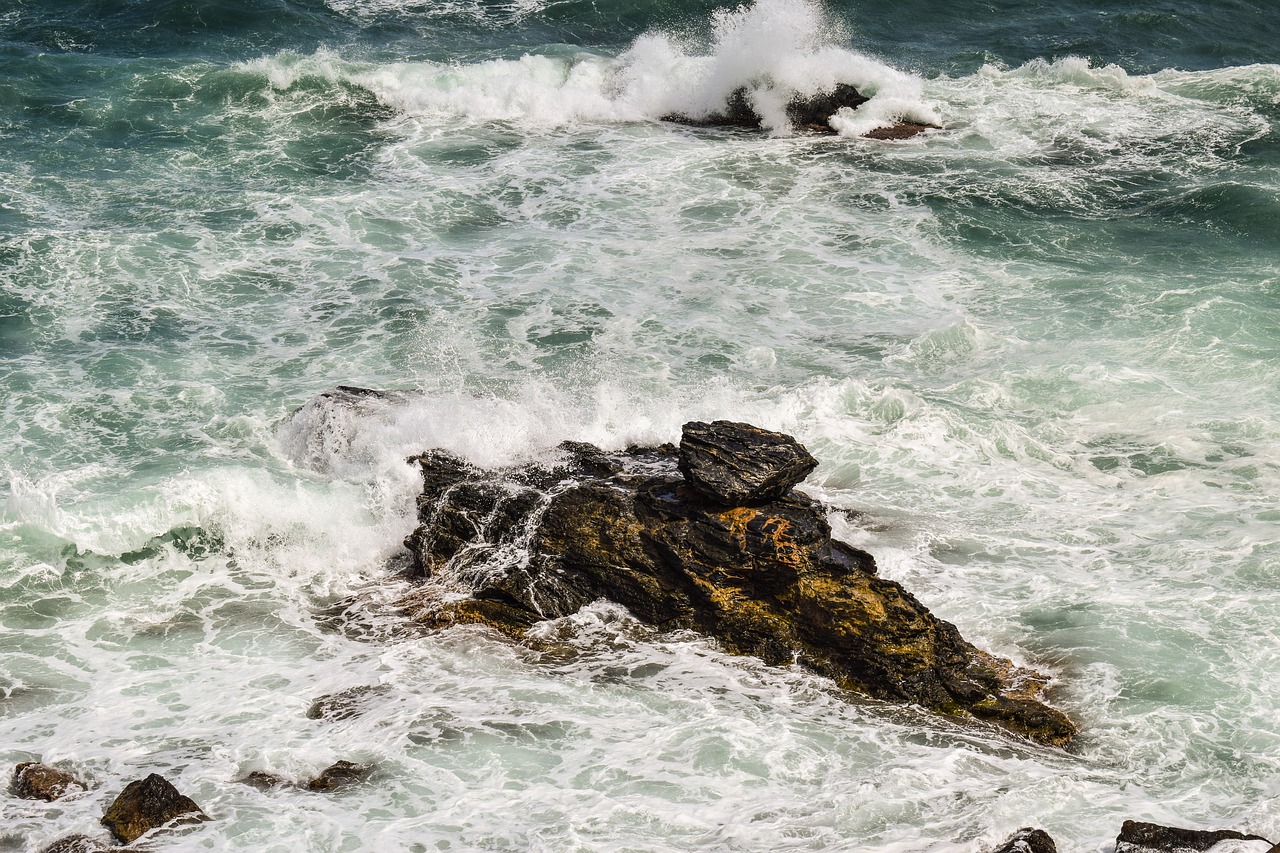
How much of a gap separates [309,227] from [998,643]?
14.3 m

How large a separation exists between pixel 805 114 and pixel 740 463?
55.7 ft

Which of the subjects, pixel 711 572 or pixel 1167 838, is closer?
pixel 1167 838

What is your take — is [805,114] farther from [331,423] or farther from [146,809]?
[146,809]

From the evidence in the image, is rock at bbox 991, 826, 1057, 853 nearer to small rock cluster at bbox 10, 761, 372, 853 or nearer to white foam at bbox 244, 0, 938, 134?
small rock cluster at bbox 10, 761, 372, 853

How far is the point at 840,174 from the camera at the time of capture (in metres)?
23.6

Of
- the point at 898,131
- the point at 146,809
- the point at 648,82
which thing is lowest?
the point at 146,809

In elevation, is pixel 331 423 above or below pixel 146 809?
above

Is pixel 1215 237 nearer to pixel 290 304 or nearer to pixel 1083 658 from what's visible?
pixel 1083 658

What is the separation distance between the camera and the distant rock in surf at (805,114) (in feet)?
85.7

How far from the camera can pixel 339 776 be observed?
9.09m

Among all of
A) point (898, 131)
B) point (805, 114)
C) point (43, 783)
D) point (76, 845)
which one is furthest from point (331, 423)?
point (898, 131)

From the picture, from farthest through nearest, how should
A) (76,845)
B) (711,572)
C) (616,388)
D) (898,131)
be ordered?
(898,131)
(616,388)
(711,572)
(76,845)

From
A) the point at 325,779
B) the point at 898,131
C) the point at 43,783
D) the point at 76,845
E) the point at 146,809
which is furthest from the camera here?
the point at 898,131

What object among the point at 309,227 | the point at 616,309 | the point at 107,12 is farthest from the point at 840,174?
the point at 107,12
